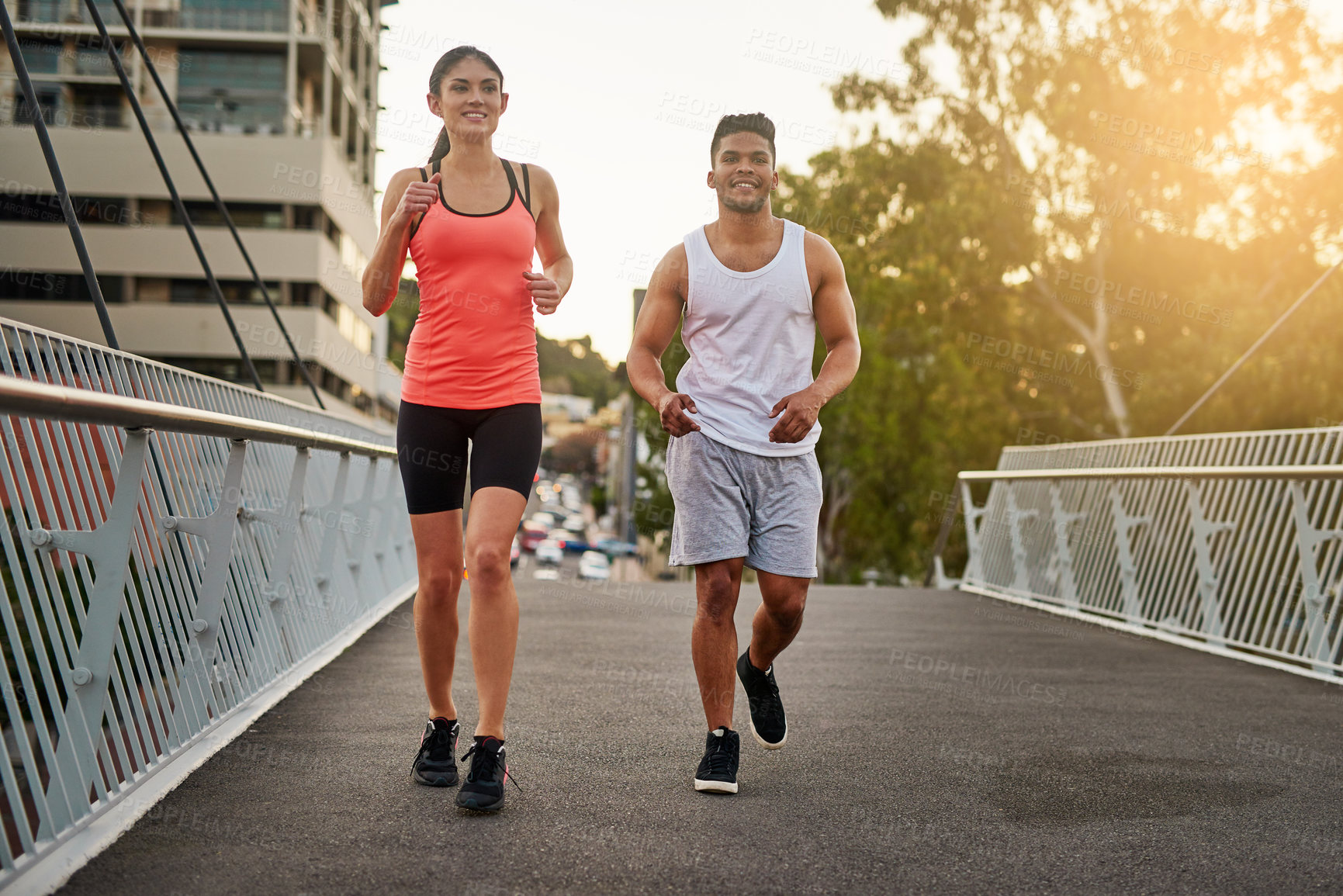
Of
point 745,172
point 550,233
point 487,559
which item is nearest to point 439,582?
point 487,559

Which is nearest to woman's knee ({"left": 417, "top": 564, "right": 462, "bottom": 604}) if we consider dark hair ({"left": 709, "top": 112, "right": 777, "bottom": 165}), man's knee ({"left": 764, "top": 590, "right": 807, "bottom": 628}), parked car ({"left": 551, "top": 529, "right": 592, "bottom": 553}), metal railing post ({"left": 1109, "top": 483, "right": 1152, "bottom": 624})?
man's knee ({"left": 764, "top": 590, "right": 807, "bottom": 628})

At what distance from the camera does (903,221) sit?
2930 cm

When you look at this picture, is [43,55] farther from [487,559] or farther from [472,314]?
[487,559]

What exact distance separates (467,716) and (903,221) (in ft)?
83.7

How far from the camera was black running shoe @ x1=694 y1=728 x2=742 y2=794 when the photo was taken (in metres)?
3.91

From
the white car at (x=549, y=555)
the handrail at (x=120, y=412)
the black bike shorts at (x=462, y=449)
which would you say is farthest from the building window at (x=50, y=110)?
the black bike shorts at (x=462, y=449)

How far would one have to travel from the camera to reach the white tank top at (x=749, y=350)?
13.8 feet

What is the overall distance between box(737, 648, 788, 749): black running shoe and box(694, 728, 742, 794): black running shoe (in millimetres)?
491

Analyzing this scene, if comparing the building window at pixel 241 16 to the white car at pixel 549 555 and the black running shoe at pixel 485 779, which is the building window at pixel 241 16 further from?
the black running shoe at pixel 485 779

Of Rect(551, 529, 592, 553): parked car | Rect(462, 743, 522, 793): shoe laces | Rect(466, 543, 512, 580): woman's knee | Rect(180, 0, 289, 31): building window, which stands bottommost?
Rect(551, 529, 592, 553): parked car

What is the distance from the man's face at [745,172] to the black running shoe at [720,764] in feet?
5.20

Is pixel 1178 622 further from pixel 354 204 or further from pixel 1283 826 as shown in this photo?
pixel 354 204

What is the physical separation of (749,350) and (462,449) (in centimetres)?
92

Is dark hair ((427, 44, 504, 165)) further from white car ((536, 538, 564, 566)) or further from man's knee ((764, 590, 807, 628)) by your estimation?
white car ((536, 538, 564, 566))
